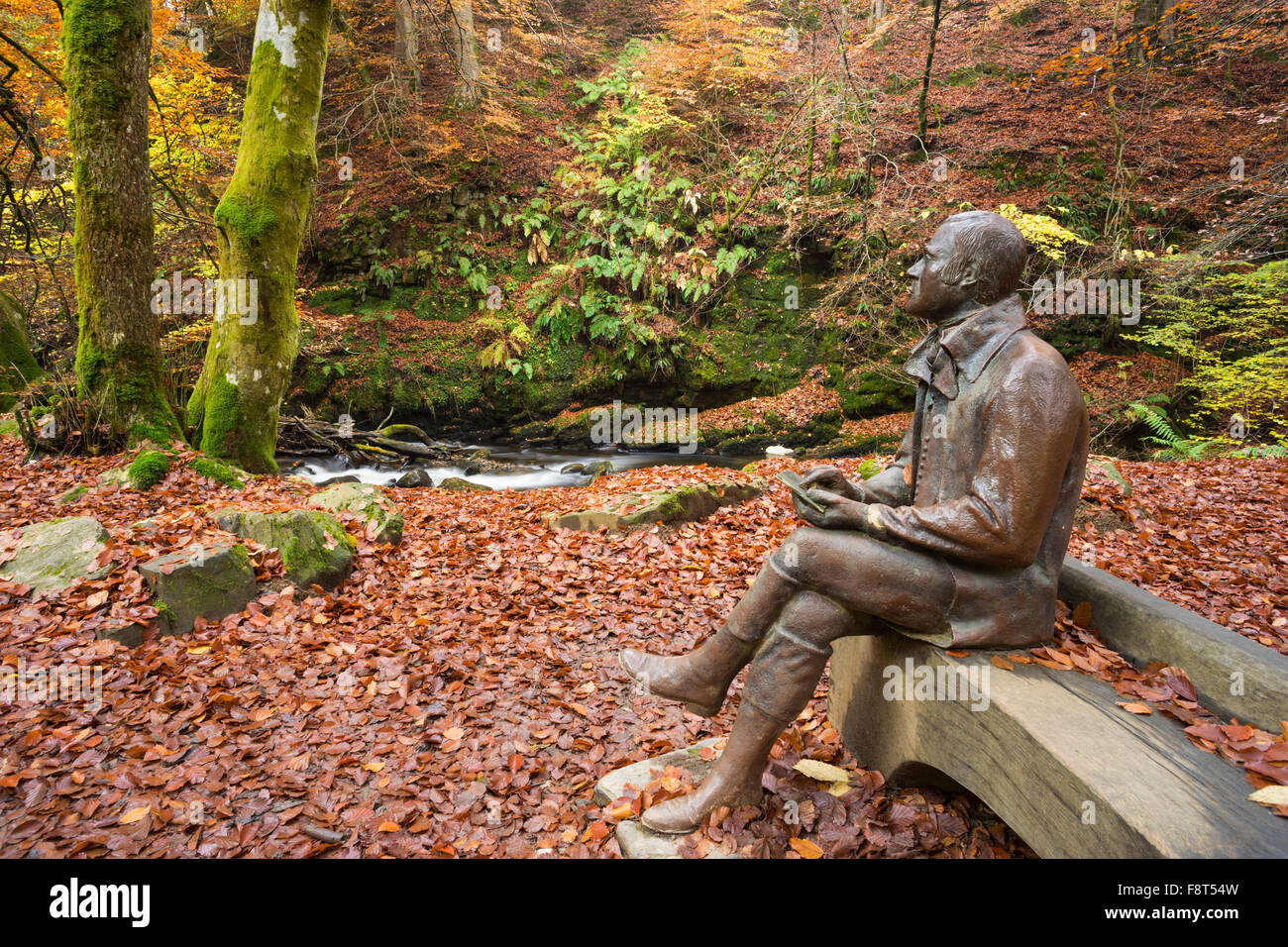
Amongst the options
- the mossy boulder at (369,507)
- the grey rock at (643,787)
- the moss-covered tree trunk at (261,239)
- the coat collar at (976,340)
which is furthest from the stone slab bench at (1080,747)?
the moss-covered tree trunk at (261,239)

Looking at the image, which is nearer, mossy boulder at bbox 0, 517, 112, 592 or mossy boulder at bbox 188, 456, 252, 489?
mossy boulder at bbox 0, 517, 112, 592

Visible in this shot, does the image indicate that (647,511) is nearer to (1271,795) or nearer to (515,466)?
(1271,795)

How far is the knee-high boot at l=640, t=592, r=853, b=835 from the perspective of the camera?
7.51ft

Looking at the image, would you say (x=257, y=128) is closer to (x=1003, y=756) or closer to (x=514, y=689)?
(x=514, y=689)

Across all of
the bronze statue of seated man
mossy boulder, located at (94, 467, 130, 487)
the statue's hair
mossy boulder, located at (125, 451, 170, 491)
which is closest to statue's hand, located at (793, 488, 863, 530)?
the bronze statue of seated man

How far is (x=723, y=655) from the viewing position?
2.51m

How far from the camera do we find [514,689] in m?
3.95

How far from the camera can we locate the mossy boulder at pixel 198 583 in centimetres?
409

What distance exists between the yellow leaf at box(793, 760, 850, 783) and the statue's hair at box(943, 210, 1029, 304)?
6.70 feet

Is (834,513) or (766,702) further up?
(834,513)

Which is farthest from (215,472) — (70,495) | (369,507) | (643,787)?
(643,787)

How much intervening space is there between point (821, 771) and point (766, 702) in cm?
66

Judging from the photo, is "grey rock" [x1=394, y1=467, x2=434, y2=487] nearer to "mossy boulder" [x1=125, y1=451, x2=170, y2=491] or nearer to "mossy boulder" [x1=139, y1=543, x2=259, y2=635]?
"mossy boulder" [x1=125, y1=451, x2=170, y2=491]

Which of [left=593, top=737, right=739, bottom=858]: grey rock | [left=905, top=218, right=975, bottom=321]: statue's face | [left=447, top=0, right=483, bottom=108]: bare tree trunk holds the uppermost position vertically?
[left=447, top=0, right=483, bottom=108]: bare tree trunk
